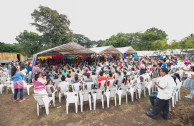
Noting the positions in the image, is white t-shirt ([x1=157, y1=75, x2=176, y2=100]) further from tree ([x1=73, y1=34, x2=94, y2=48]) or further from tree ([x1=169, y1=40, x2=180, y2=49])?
tree ([x1=73, y1=34, x2=94, y2=48])

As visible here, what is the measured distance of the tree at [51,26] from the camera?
66.8ft

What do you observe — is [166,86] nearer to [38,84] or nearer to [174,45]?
[38,84]

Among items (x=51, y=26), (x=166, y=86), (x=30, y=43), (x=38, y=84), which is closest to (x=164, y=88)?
(x=166, y=86)

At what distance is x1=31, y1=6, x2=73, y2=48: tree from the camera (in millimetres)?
20375

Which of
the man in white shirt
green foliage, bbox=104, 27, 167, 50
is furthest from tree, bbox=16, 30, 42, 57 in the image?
the man in white shirt

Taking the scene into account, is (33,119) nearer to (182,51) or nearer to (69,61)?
(69,61)

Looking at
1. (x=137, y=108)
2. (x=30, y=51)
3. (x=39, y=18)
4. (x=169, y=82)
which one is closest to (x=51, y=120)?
(x=137, y=108)

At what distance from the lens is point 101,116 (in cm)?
318

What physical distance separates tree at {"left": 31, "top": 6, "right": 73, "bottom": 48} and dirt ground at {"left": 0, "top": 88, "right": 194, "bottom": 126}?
63.5 feet

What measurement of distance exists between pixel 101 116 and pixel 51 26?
24.3m

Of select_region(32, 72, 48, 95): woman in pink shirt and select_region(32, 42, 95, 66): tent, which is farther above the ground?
select_region(32, 42, 95, 66): tent

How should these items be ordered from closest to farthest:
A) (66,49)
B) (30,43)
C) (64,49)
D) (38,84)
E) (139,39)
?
(38,84), (64,49), (66,49), (30,43), (139,39)

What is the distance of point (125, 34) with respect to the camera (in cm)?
4022

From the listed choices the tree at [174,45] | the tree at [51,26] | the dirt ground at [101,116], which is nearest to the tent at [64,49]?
the dirt ground at [101,116]
